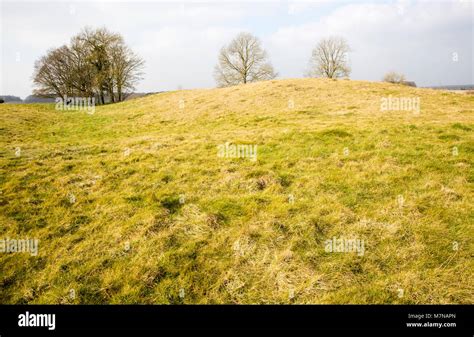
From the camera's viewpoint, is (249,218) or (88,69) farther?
(88,69)

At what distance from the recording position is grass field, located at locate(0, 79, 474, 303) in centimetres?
502

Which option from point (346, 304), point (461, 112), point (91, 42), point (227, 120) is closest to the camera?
point (346, 304)

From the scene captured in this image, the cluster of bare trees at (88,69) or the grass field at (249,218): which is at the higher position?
the cluster of bare trees at (88,69)

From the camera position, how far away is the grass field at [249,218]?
502 centimetres

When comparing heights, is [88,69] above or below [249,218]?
above

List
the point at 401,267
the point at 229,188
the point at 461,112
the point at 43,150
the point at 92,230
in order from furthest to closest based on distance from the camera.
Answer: the point at 461,112, the point at 43,150, the point at 229,188, the point at 92,230, the point at 401,267

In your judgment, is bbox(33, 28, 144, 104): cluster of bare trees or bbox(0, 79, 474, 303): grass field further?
bbox(33, 28, 144, 104): cluster of bare trees

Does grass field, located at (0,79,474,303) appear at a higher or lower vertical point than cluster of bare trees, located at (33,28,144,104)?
lower

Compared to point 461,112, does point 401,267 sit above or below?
below

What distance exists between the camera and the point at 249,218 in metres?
6.86

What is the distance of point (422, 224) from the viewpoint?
6.31 meters

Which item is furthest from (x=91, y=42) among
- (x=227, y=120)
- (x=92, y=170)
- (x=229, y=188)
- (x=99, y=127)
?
(x=229, y=188)

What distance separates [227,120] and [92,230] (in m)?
14.4

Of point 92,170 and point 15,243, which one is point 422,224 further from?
point 92,170
